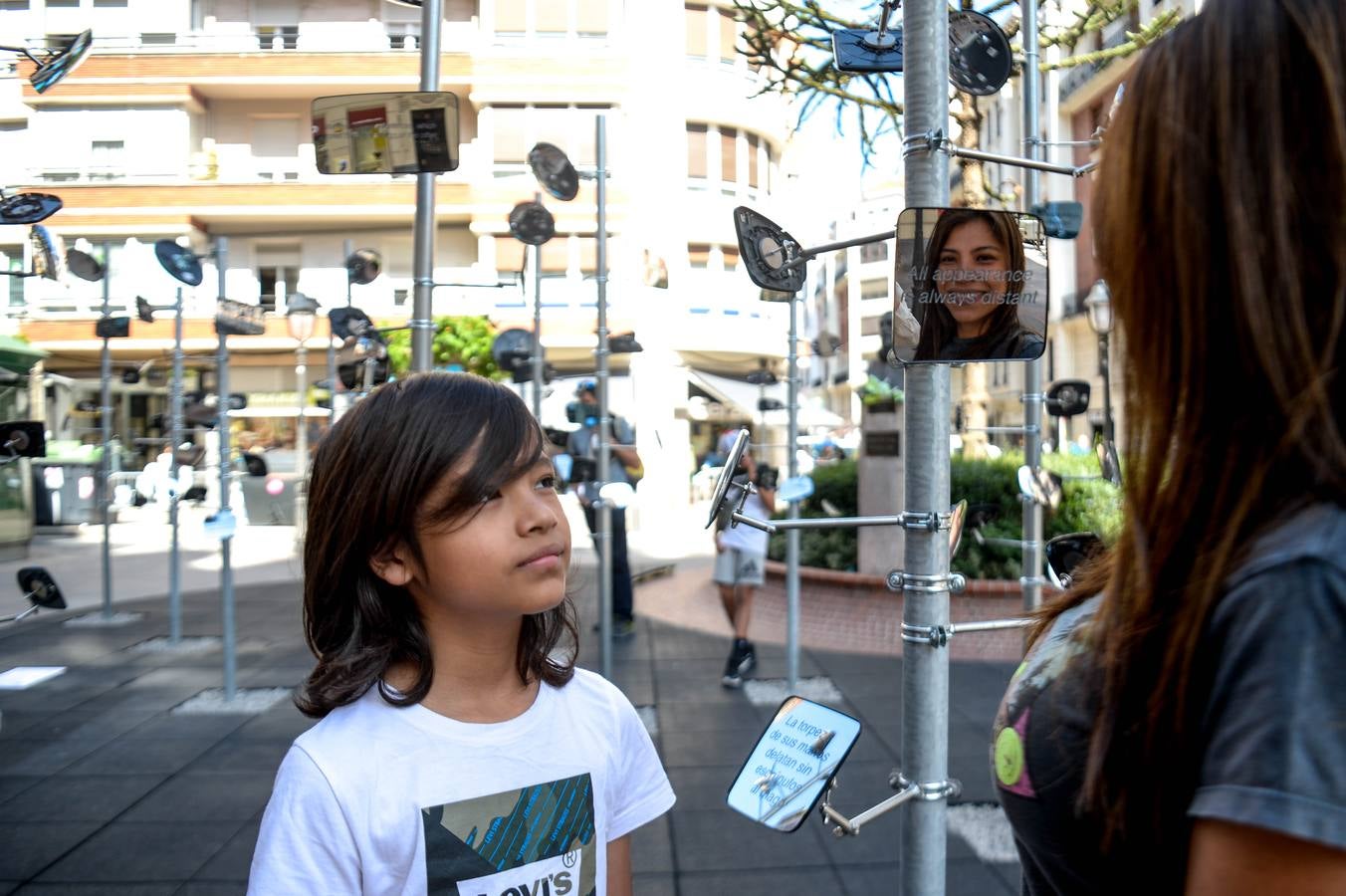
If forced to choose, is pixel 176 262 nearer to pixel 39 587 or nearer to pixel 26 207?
pixel 26 207

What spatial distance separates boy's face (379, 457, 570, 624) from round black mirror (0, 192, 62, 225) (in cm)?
348

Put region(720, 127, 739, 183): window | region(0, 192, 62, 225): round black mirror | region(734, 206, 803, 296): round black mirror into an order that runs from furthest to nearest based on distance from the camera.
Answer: region(720, 127, 739, 183): window
region(0, 192, 62, 225): round black mirror
region(734, 206, 803, 296): round black mirror

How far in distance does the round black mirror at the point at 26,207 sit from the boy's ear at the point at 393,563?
11.1 ft

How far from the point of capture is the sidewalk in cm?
384

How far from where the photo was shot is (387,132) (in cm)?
300

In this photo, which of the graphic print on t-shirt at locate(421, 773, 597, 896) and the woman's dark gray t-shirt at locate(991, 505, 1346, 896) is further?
the graphic print on t-shirt at locate(421, 773, 597, 896)

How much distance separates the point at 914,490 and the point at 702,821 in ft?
10.1

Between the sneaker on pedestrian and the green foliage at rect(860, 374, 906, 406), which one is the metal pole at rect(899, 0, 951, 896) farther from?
the green foliage at rect(860, 374, 906, 406)

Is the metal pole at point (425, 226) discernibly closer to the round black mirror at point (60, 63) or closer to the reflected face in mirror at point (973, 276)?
the round black mirror at point (60, 63)

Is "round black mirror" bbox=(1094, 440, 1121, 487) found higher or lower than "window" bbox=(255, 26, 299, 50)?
lower

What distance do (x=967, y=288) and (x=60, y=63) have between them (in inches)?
158

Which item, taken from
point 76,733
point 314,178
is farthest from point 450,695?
point 314,178

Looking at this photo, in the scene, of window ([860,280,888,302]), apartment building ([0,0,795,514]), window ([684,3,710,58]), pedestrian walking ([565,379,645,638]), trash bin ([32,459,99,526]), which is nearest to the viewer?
pedestrian walking ([565,379,645,638])

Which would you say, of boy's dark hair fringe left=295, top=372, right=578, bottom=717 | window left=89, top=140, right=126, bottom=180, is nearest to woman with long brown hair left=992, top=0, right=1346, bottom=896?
boy's dark hair fringe left=295, top=372, right=578, bottom=717
